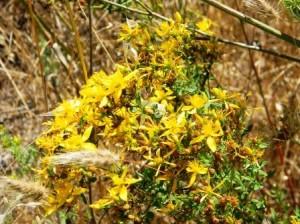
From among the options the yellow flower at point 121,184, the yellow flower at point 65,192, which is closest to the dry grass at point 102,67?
the yellow flower at point 65,192

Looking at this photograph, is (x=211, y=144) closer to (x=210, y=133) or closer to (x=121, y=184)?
(x=210, y=133)

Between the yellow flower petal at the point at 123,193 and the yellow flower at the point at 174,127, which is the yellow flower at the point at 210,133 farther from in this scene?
the yellow flower petal at the point at 123,193

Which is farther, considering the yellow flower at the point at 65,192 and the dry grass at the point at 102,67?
the dry grass at the point at 102,67

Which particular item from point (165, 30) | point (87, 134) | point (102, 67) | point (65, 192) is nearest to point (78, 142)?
point (87, 134)

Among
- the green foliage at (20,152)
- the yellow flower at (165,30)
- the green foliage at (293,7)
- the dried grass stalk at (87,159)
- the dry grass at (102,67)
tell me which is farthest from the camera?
the dry grass at (102,67)

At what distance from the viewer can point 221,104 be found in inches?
63.0

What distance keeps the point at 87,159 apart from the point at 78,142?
0.12 m

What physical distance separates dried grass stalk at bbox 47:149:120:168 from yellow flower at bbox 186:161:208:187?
0.17 m

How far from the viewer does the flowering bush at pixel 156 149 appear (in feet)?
4.92

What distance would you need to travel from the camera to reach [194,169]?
1480mm

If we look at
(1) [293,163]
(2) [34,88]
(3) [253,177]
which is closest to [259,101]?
(1) [293,163]

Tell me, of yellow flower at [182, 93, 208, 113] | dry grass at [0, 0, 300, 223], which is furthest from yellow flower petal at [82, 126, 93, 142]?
dry grass at [0, 0, 300, 223]

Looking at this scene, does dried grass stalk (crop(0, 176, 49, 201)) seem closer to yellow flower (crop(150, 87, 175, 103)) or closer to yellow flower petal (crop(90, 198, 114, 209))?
yellow flower petal (crop(90, 198, 114, 209))

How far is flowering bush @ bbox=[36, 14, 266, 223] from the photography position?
1.50 metres
